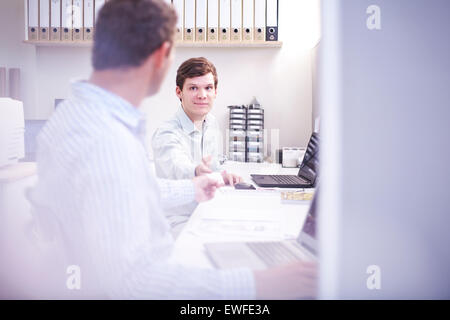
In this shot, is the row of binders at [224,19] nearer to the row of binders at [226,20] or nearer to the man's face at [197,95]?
the row of binders at [226,20]

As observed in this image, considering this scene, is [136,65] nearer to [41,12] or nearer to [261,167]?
[41,12]

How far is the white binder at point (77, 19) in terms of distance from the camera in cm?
180

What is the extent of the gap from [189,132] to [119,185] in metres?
1.35

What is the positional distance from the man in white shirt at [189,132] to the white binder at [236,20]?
1.05ft

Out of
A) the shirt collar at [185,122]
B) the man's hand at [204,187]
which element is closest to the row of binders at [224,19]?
the shirt collar at [185,122]

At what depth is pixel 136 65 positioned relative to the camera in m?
0.72

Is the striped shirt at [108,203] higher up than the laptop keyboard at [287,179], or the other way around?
the striped shirt at [108,203]

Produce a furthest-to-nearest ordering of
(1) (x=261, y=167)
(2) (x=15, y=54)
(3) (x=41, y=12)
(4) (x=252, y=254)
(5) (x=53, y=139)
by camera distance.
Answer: (1) (x=261, y=167) < (3) (x=41, y=12) < (2) (x=15, y=54) < (4) (x=252, y=254) < (5) (x=53, y=139)

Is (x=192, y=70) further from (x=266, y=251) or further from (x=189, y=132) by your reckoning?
(x=266, y=251)

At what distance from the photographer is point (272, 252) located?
875 mm

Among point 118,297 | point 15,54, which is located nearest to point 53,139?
point 118,297

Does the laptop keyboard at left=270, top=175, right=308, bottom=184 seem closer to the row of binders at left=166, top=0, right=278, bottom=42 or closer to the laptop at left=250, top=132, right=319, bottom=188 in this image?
the laptop at left=250, top=132, right=319, bottom=188
